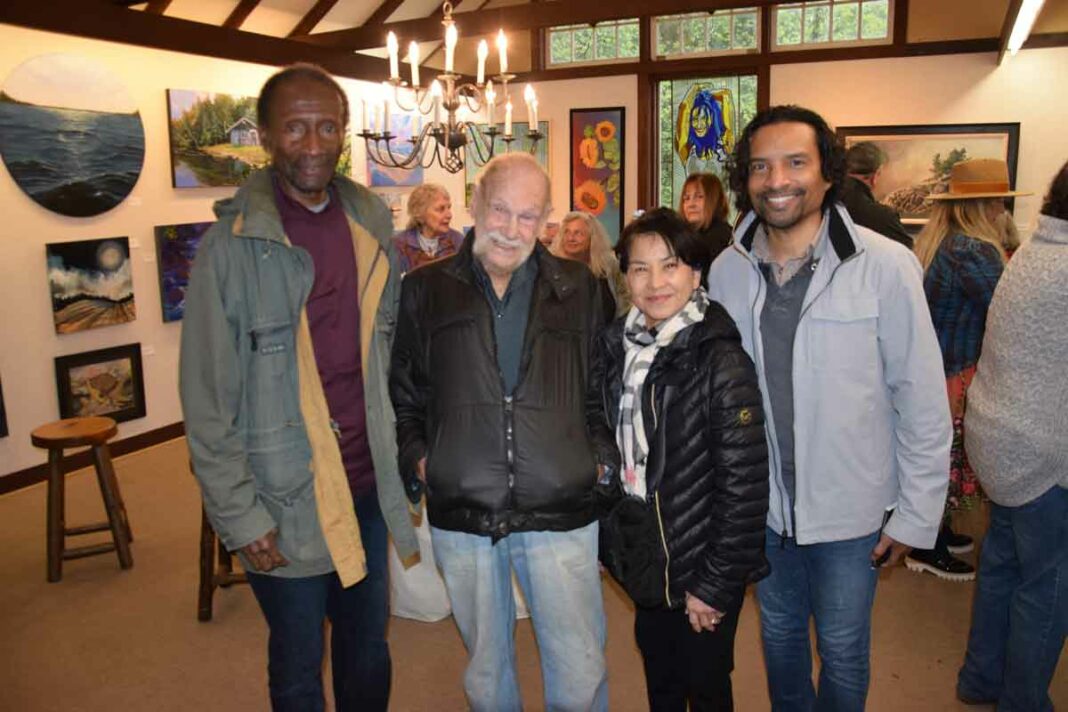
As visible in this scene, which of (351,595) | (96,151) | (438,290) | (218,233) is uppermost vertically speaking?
(96,151)

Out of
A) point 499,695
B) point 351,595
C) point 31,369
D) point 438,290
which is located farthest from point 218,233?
point 31,369

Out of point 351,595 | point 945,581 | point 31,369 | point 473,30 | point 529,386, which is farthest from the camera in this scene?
point 473,30

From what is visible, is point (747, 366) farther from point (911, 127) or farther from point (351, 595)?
point (911, 127)

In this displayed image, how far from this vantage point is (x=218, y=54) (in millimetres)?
5945

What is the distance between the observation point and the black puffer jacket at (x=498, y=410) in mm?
1790

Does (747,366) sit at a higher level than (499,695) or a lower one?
higher

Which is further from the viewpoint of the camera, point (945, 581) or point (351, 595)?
point (945, 581)

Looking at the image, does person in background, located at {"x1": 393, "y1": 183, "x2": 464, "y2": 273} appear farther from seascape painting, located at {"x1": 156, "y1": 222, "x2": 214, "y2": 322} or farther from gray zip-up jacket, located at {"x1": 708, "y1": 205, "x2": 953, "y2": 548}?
gray zip-up jacket, located at {"x1": 708, "y1": 205, "x2": 953, "y2": 548}

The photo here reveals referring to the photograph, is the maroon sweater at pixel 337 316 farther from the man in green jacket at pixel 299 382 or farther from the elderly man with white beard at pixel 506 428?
the elderly man with white beard at pixel 506 428

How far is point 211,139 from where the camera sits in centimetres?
589

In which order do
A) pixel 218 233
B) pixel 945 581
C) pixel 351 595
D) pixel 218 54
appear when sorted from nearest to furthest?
1. pixel 218 233
2. pixel 351 595
3. pixel 945 581
4. pixel 218 54

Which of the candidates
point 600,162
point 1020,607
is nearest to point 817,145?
point 1020,607

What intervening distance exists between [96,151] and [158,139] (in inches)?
20.1

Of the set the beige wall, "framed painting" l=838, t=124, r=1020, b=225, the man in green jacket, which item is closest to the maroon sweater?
the man in green jacket
